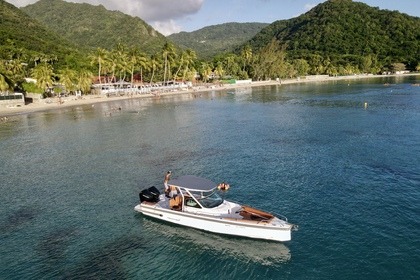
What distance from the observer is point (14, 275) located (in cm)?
2106

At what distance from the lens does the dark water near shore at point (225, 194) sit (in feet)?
69.6

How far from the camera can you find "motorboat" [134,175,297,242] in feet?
75.3

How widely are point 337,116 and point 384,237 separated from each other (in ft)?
191

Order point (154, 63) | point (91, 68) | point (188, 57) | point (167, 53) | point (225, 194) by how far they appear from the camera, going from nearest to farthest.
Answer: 1. point (225, 194)
2. point (154, 63)
3. point (167, 53)
4. point (91, 68)
5. point (188, 57)

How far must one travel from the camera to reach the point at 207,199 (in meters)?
26.0

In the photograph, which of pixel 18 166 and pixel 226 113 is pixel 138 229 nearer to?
pixel 18 166

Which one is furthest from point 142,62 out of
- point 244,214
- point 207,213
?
point 244,214

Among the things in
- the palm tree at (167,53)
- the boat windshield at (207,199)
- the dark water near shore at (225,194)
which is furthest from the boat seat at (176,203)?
the palm tree at (167,53)

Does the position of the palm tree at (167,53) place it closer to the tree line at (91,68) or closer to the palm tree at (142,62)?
the tree line at (91,68)

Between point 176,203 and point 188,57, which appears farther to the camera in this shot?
point 188,57

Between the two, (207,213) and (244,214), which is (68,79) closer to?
(207,213)

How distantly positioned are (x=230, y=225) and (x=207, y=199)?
3.13m

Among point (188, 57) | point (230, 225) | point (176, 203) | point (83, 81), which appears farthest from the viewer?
point (188, 57)

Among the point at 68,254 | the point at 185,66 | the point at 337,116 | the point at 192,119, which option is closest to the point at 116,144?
the point at 192,119
